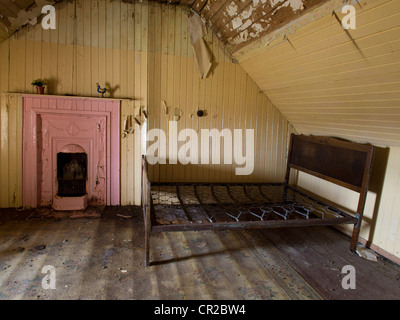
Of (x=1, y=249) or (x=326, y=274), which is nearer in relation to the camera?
(x=326, y=274)

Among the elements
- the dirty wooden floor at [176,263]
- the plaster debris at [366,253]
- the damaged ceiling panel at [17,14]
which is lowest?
the dirty wooden floor at [176,263]

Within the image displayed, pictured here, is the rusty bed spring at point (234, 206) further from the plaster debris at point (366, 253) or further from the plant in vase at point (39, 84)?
the plant in vase at point (39, 84)

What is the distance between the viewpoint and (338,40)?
227cm

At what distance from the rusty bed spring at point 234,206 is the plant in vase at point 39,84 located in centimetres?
191

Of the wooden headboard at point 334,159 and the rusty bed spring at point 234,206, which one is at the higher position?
the wooden headboard at point 334,159

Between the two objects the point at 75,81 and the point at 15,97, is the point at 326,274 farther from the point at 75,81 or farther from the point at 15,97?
the point at 15,97

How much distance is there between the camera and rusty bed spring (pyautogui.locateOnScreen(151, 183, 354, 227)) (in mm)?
3209

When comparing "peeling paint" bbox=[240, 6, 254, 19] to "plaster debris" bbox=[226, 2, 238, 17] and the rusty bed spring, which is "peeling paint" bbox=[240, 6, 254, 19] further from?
the rusty bed spring

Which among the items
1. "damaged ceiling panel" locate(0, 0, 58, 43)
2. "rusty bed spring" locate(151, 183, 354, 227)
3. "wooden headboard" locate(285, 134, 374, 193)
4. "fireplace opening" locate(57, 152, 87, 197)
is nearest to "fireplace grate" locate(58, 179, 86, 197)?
"fireplace opening" locate(57, 152, 87, 197)

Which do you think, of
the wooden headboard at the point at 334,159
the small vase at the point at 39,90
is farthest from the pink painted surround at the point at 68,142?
the wooden headboard at the point at 334,159

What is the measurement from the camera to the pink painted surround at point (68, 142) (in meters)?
3.65

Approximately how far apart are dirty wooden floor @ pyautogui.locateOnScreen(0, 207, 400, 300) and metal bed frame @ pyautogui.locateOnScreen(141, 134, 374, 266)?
9.0 inches

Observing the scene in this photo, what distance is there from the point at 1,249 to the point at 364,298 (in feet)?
10.7

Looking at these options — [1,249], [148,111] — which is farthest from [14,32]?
[1,249]
